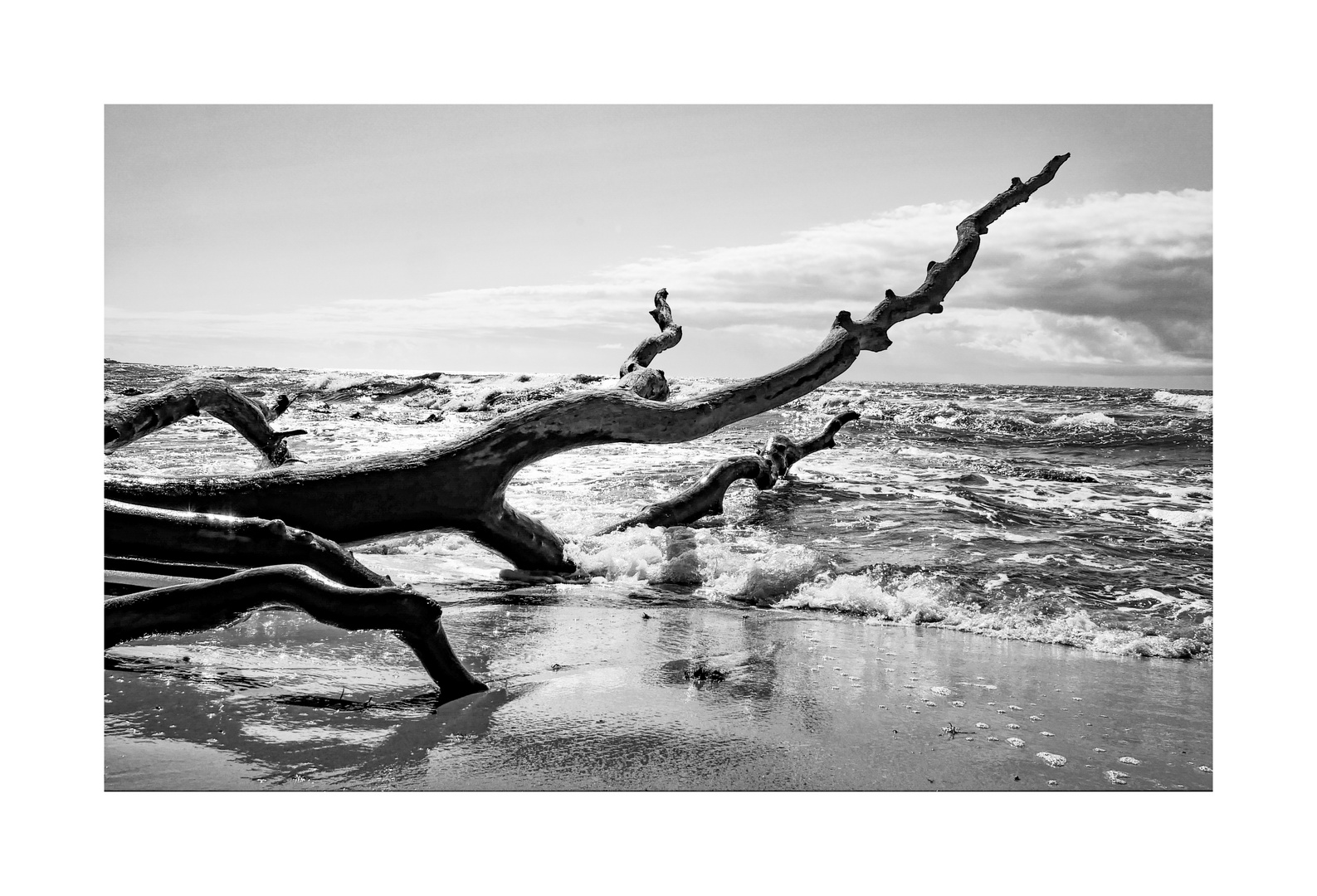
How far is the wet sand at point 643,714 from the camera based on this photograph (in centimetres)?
262

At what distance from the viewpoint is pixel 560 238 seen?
5.88 metres

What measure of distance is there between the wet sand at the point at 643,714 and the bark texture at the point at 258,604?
0.30 meters

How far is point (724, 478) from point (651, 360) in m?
1.76

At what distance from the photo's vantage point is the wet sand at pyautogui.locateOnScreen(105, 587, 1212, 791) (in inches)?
103

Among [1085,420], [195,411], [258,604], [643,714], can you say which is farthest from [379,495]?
[1085,420]

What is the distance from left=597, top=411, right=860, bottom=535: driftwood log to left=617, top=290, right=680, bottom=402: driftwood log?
1.25 m

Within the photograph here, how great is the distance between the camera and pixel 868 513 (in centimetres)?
779

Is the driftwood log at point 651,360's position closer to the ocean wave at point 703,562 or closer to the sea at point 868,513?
the sea at point 868,513

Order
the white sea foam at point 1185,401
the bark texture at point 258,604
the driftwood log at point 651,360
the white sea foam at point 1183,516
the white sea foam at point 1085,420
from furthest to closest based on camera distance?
the white sea foam at point 1085,420 → the white sea foam at point 1183,516 → the white sea foam at point 1185,401 → the driftwood log at point 651,360 → the bark texture at point 258,604

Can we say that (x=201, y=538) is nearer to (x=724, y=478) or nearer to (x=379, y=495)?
(x=379, y=495)

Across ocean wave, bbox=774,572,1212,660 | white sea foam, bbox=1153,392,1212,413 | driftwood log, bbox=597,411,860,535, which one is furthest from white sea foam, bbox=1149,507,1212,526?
ocean wave, bbox=774,572,1212,660

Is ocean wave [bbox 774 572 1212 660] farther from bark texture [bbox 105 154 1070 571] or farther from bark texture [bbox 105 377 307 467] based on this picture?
bark texture [bbox 105 377 307 467]

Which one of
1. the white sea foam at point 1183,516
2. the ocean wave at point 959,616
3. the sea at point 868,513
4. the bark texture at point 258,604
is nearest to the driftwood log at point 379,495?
the bark texture at point 258,604
